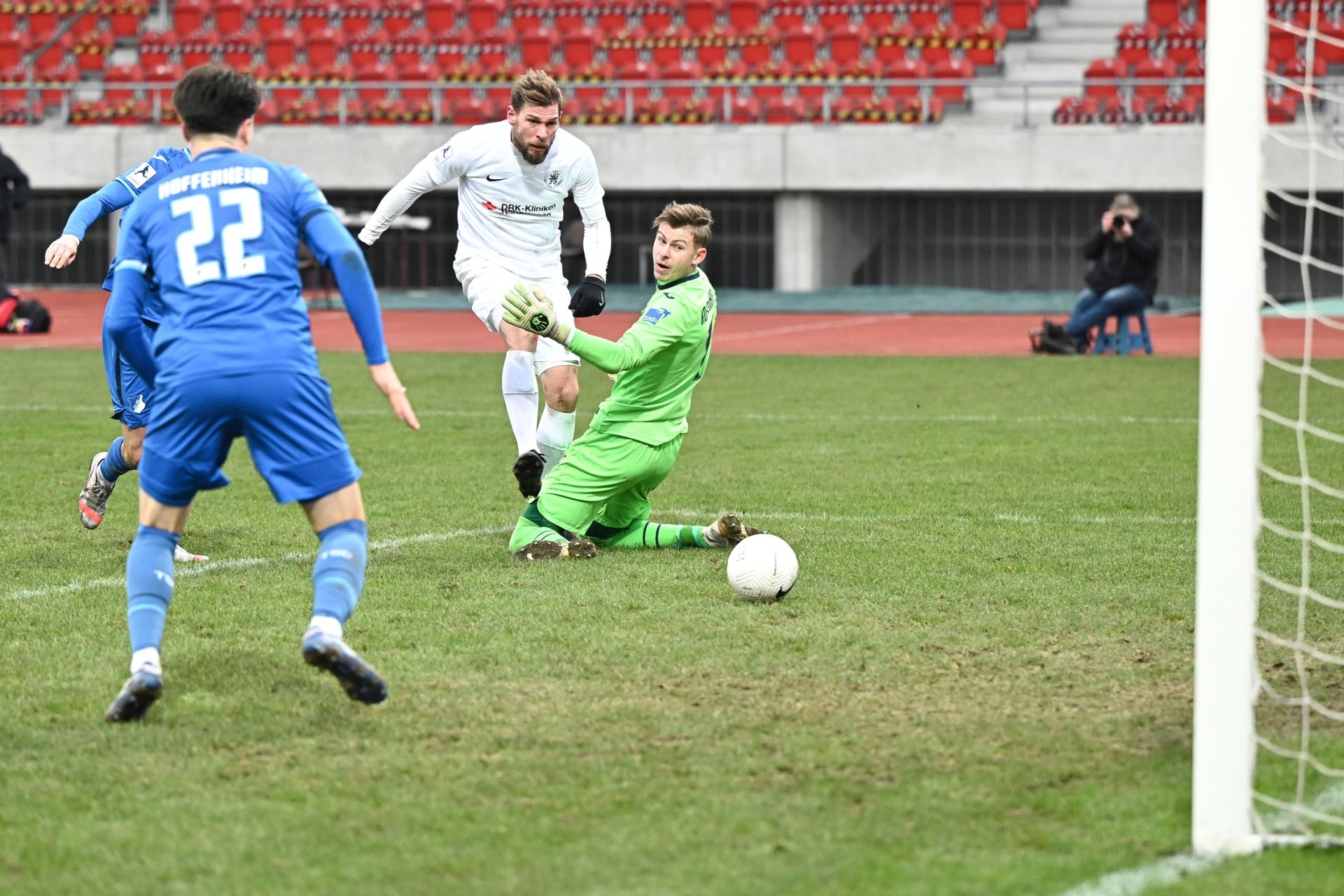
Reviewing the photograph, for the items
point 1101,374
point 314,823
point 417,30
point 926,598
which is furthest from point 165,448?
point 417,30

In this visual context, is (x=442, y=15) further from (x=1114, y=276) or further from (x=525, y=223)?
(x=525, y=223)

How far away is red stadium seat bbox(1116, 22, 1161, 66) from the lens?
1000 inches

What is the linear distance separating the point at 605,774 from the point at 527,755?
0.25 m

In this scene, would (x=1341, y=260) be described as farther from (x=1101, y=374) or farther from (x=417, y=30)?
(x=417, y=30)

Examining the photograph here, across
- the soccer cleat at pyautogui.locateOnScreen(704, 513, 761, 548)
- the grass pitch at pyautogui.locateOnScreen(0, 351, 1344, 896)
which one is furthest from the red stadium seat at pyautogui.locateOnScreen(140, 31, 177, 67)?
the soccer cleat at pyautogui.locateOnScreen(704, 513, 761, 548)

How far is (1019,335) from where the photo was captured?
19938 mm

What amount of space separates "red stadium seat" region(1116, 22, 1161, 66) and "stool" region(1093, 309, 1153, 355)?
922 cm

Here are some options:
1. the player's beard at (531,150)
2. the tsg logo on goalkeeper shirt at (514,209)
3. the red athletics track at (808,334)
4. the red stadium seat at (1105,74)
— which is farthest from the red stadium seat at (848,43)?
the player's beard at (531,150)

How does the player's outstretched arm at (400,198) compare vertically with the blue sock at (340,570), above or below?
above

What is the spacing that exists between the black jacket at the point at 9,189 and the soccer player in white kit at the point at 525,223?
1179cm

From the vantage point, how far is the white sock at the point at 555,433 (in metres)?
8.16

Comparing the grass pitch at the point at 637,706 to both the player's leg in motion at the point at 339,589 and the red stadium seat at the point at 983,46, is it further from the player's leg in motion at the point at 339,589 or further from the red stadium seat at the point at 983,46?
the red stadium seat at the point at 983,46

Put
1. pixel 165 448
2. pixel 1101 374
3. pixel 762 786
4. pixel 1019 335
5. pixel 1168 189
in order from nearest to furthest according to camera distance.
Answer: pixel 762 786 → pixel 165 448 → pixel 1101 374 → pixel 1019 335 → pixel 1168 189

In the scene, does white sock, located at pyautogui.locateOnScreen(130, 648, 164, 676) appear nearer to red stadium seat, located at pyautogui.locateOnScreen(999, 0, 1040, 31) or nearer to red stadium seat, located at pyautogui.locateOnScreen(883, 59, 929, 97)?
red stadium seat, located at pyautogui.locateOnScreen(883, 59, 929, 97)
